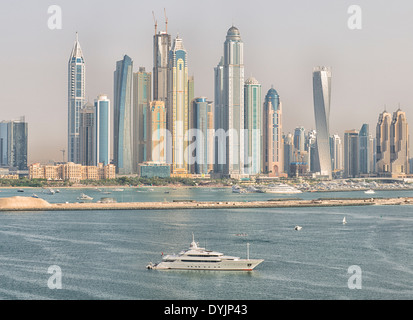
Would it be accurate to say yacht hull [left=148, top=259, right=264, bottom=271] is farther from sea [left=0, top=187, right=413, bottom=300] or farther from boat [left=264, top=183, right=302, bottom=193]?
boat [left=264, top=183, right=302, bottom=193]

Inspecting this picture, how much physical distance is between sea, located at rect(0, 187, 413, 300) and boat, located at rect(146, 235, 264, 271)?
0.72m

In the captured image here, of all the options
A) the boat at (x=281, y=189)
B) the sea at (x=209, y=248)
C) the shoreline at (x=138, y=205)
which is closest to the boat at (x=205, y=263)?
the sea at (x=209, y=248)

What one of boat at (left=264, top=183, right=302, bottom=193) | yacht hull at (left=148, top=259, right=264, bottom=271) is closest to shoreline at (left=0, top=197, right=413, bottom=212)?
yacht hull at (left=148, top=259, right=264, bottom=271)

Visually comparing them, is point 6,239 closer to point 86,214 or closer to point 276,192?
point 86,214

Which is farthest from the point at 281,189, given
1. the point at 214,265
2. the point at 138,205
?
the point at 214,265

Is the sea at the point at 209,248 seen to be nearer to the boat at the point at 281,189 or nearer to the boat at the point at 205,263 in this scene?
the boat at the point at 205,263

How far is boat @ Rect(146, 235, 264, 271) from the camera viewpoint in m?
48.2

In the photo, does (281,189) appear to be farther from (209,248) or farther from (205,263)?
(205,263)

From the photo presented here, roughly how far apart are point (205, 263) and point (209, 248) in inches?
364

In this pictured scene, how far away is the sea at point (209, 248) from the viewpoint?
4200 centimetres

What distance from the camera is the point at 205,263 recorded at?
48.6 metres
